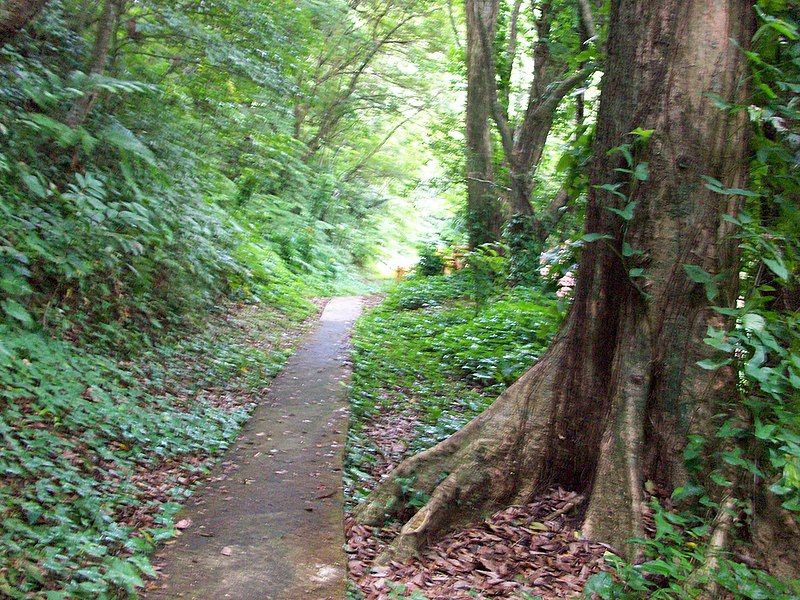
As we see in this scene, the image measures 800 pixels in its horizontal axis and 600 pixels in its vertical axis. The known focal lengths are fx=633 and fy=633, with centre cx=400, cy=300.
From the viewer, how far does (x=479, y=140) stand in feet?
48.5

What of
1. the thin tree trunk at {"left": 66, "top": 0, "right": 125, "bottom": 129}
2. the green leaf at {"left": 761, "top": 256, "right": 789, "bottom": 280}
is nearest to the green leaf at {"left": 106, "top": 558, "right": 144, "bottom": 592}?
the green leaf at {"left": 761, "top": 256, "right": 789, "bottom": 280}

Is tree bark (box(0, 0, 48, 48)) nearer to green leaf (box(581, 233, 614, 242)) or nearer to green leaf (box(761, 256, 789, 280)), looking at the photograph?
green leaf (box(581, 233, 614, 242))

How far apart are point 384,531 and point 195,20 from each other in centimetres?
733

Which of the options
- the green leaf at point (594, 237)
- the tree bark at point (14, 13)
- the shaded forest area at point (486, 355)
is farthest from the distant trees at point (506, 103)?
the tree bark at point (14, 13)

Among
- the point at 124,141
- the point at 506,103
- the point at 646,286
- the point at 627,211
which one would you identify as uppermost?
the point at 506,103

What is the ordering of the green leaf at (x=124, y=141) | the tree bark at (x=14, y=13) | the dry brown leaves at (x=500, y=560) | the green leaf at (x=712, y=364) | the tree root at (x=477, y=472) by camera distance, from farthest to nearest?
the green leaf at (x=124, y=141)
the tree root at (x=477, y=472)
the tree bark at (x=14, y=13)
the dry brown leaves at (x=500, y=560)
the green leaf at (x=712, y=364)

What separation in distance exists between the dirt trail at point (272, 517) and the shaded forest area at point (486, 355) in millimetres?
A: 172

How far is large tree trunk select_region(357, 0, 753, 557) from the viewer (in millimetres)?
3732

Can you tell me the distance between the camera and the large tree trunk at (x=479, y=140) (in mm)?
13828

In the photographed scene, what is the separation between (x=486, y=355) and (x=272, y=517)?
4.72 meters

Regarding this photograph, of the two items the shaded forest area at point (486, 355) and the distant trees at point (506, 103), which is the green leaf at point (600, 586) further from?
the distant trees at point (506, 103)

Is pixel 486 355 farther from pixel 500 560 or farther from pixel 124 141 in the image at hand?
pixel 124 141

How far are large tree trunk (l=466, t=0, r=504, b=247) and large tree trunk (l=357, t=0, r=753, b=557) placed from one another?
9.98 meters

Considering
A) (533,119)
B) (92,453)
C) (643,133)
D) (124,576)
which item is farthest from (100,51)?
(533,119)
